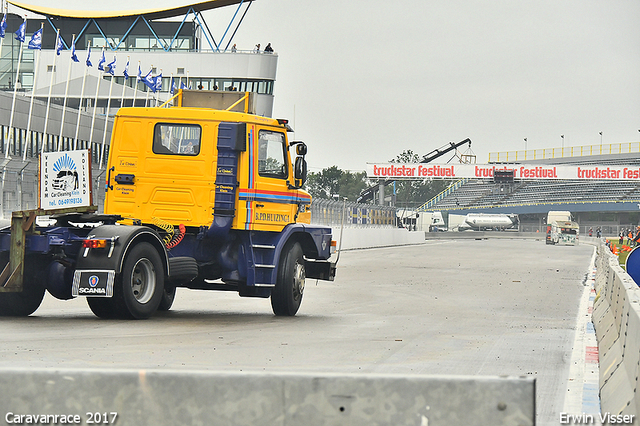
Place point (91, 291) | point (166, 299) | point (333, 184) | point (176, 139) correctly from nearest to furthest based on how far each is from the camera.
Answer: point (91, 291) → point (176, 139) → point (166, 299) → point (333, 184)

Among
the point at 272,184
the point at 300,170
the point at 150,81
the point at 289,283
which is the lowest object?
the point at 289,283

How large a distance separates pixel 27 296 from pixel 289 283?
3680mm

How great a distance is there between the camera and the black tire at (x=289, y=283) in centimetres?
1278

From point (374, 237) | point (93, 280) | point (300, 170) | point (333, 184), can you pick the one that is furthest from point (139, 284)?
point (333, 184)

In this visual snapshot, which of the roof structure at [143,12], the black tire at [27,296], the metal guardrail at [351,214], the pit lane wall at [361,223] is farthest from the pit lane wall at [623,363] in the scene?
the roof structure at [143,12]

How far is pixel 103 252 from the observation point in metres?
10.9

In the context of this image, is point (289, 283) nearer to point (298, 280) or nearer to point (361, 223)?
point (298, 280)

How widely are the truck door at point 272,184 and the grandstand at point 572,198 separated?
3668 inches

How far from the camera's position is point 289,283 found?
42.1ft

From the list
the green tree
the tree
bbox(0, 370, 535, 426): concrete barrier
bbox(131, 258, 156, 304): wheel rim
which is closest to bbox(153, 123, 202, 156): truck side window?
bbox(131, 258, 156, 304): wheel rim

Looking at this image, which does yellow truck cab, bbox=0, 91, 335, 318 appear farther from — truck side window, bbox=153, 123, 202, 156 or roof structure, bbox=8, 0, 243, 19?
roof structure, bbox=8, 0, 243, 19

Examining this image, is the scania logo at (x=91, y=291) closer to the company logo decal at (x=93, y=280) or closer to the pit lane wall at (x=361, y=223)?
Answer: the company logo decal at (x=93, y=280)

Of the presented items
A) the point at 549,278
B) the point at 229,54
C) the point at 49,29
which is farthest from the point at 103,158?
the point at 549,278

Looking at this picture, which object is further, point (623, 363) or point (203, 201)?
point (203, 201)
